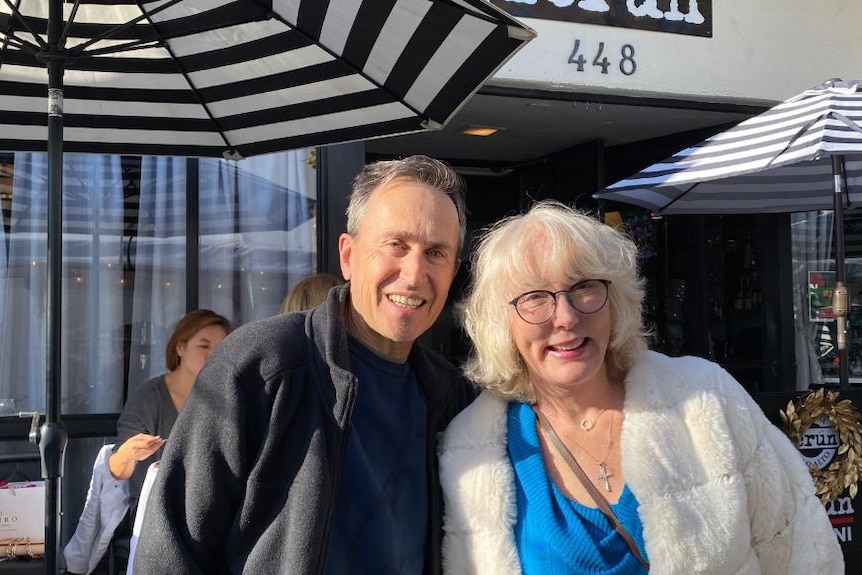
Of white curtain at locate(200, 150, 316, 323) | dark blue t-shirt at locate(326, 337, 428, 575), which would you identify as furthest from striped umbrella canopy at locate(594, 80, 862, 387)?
dark blue t-shirt at locate(326, 337, 428, 575)

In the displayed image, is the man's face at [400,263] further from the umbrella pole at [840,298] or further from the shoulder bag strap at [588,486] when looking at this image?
the umbrella pole at [840,298]

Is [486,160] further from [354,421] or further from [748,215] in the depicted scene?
[354,421]

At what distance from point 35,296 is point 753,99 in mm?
4822

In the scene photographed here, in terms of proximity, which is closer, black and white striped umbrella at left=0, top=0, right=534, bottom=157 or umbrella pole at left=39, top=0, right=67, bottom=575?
umbrella pole at left=39, top=0, right=67, bottom=575

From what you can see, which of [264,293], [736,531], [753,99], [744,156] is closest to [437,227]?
[736,531]

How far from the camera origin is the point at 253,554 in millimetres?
1739

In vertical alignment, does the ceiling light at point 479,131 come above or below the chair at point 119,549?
above

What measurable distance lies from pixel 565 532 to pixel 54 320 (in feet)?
5.17

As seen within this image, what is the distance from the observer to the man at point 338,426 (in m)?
1.74

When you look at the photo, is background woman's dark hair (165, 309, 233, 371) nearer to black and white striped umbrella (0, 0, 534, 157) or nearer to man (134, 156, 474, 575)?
black and white striped umbrella (0, 0, 534, 157)

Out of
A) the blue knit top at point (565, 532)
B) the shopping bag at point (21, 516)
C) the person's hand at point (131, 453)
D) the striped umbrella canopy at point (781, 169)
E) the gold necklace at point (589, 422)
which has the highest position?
the striped umbrella canopy at point (781, 169)

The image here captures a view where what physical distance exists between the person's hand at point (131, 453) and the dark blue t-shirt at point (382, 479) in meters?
1.61

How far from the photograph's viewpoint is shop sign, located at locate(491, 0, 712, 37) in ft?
17.6

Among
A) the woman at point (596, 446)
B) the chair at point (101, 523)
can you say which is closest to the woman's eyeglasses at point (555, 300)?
the woman at point (596, 446)
